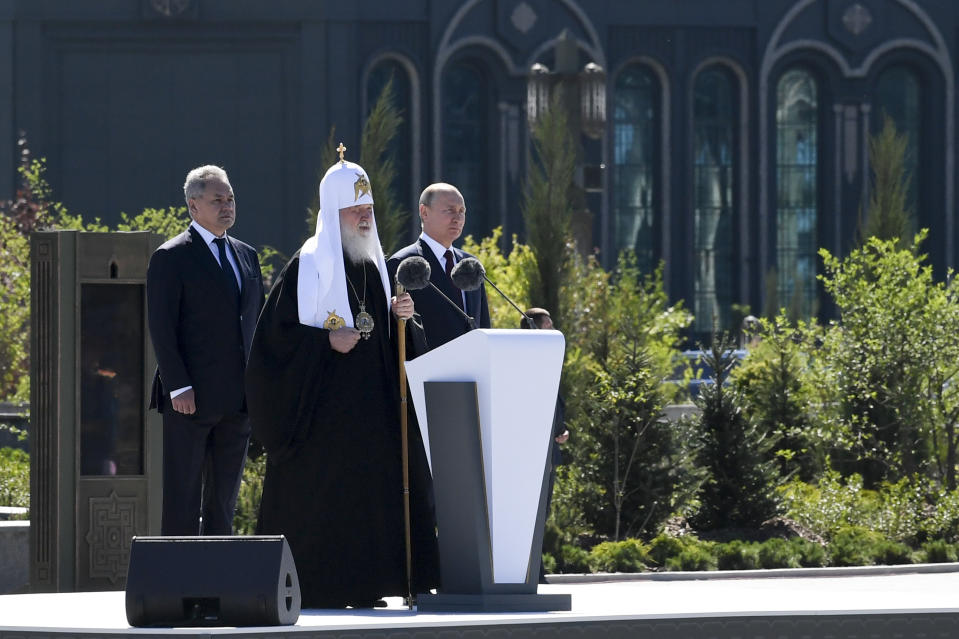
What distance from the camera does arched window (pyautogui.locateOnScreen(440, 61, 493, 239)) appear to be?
36188 mm

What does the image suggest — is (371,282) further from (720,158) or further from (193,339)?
(720,158)

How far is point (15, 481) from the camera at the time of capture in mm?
15094

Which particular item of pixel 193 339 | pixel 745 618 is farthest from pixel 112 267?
pixel 745 618

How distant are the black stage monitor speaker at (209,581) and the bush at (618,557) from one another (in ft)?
20.6

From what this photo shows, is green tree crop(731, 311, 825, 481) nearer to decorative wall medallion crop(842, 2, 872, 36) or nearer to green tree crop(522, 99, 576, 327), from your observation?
green tree crop(522, 99, 576, 327)

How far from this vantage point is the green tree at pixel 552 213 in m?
18.9

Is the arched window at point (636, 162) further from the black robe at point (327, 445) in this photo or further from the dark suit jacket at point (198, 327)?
the black robe at point (327, 445)

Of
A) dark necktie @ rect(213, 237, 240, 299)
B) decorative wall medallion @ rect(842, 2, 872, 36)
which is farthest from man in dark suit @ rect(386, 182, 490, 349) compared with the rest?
decorative wall medallion @ rect(842, 2, 872, 36)

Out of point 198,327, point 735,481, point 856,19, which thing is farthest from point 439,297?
point 856,19

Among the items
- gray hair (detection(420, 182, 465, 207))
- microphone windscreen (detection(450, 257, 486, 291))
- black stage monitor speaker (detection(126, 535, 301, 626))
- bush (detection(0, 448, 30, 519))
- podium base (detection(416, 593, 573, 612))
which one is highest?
gray hair (detection(420, 182, 465, 207))

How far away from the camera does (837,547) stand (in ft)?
44.9

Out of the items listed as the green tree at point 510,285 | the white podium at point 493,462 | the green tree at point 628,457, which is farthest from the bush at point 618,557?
the white podium at point 493,462

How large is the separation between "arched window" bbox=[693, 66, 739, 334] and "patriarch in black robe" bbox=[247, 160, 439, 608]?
97.0 ft

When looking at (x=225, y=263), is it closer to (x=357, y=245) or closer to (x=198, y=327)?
(x=198, y=327)
